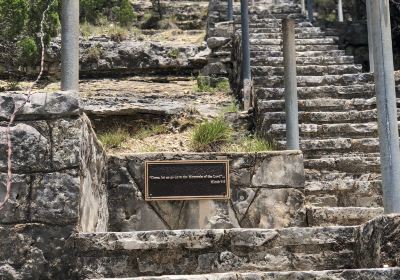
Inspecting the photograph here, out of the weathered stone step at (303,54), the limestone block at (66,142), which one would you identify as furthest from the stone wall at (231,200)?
the weathered stone step at (303,54)

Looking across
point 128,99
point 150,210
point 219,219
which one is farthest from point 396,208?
point 128,99

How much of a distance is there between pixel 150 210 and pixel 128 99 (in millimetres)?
3088

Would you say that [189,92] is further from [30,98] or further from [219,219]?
[30,98]

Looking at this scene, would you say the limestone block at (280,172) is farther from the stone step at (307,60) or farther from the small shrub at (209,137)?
the stone step at (307,60)

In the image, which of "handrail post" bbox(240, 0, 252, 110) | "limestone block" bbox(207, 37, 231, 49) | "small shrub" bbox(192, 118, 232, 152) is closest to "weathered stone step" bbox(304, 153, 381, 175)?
"small shrub" bbox(192, 118, 232, 152)

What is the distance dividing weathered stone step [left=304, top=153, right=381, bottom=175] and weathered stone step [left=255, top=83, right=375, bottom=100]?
1.40 m

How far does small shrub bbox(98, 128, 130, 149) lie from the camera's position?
6.26m

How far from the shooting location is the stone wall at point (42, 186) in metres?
3.04

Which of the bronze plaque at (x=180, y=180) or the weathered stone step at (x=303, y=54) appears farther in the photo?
the weathered stone step at (x=303, y=54)

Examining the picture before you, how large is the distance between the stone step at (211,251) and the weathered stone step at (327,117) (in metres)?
2.89

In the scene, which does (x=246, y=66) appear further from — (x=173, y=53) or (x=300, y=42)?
(x=173, y=53)

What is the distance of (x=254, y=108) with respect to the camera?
6844 millimetres

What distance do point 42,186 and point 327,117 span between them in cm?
386

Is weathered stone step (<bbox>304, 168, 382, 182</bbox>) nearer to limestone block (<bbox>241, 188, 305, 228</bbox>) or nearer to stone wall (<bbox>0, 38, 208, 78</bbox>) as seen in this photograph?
limestone block (<bbox>241, 188, 305, 228</bbox>)
